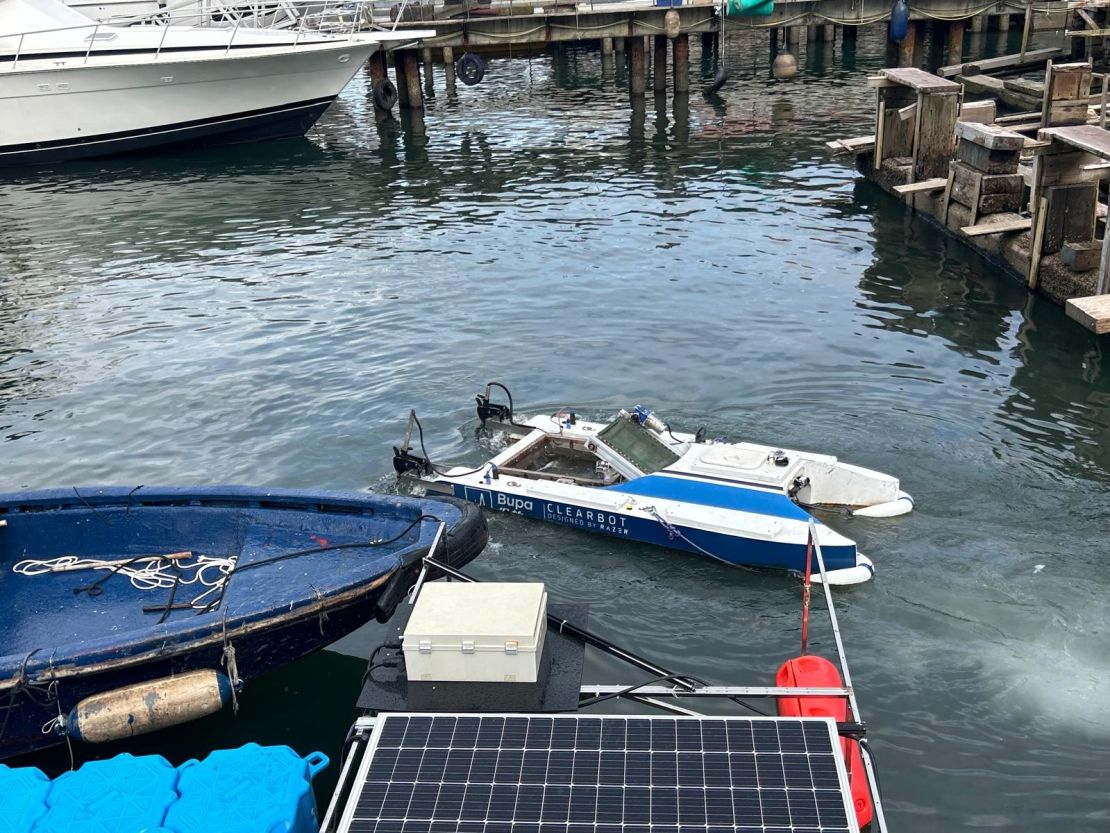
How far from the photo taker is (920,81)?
2702 cm

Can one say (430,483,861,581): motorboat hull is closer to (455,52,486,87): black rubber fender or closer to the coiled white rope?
the coiled white rope

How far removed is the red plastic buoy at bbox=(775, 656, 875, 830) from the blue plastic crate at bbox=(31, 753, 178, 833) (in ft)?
16.6

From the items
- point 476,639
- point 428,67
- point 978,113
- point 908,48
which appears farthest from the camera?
point 428,67

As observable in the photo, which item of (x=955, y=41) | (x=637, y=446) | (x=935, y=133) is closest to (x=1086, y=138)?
(x=935, y=133)

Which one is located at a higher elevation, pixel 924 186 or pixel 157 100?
pixel 157 100

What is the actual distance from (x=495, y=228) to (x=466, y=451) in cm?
1283

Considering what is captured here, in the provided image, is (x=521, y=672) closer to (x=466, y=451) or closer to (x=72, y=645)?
(x=72, y=645)

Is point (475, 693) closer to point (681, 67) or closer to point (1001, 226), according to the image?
point (1001, 226)

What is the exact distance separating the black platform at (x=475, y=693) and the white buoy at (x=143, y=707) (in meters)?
3.14

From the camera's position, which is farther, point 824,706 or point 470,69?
point 470,69

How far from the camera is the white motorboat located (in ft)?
121

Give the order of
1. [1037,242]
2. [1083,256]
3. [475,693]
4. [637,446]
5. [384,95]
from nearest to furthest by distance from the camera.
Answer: [475,693] < [637,446] < [1083,256] < [1037,242] < [384,95]

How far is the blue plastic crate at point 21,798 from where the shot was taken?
25.3 ft

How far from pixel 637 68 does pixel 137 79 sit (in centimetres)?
1911
